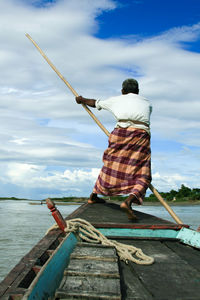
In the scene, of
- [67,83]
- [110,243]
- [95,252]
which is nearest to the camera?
[95,252]

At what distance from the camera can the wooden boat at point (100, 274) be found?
3.98 ft

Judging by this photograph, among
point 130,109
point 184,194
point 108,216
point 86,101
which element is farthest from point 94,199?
point 184,194

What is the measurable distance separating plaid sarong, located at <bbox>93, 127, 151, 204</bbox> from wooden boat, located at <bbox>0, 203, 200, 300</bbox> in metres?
1.03

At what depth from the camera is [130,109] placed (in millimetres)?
3412

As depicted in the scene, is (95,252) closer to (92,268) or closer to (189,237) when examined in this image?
(92,268)

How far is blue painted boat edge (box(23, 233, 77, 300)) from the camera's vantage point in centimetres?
115

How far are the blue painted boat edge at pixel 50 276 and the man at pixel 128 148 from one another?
62.0 inches

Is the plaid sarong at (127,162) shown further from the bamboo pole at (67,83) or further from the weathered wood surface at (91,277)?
the weathered wood surface at (91,277)

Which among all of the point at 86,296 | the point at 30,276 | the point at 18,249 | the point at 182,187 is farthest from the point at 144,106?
the point at 182,187

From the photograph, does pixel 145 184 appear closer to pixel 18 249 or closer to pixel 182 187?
pixel 18 249

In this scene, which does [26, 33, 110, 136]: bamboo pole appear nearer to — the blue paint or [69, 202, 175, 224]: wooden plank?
[69, 202, 175, 224]: wooden plank

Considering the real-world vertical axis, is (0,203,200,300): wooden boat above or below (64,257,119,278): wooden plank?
below

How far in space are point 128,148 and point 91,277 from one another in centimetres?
215

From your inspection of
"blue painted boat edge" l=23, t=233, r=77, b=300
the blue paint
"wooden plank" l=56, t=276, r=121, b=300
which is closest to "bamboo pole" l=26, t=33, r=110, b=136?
the blue paint
